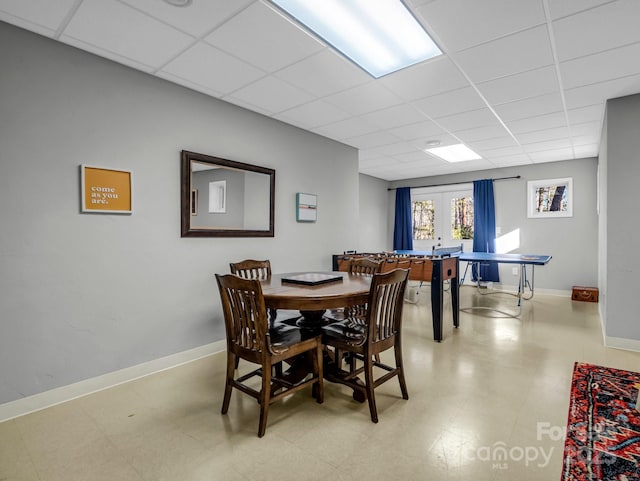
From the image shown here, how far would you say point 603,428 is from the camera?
1.97 meters

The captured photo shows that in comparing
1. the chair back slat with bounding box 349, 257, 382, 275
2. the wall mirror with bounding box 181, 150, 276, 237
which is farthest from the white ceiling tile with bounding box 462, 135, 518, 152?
the wall mirror with bounding box 181, 150, 276, 237

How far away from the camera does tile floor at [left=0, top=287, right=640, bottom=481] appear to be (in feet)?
5.42

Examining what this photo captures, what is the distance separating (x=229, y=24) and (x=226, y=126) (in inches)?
52.8

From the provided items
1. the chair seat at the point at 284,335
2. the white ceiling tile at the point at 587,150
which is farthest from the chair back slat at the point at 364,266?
the white ceiling tile at the point at 587,150

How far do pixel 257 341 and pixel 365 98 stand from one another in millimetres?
2676

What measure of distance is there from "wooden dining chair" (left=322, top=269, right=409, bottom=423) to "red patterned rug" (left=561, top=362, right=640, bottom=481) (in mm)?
990

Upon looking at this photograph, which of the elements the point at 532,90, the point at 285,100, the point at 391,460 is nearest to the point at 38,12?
the point at 285,100

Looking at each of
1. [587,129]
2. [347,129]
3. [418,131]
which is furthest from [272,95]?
[587,129]

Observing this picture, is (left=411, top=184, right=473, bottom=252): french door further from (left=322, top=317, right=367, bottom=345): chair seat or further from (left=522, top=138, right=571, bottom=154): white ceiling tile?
(left=322, top=317, right=367, bottom=345): chair seat

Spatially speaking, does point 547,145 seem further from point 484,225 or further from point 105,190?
point 105,190

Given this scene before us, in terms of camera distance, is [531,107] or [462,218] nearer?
[531,107]

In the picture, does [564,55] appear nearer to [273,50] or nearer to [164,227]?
[273,50]

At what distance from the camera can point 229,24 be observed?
219 cm

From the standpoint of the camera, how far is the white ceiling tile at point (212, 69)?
2.55m
